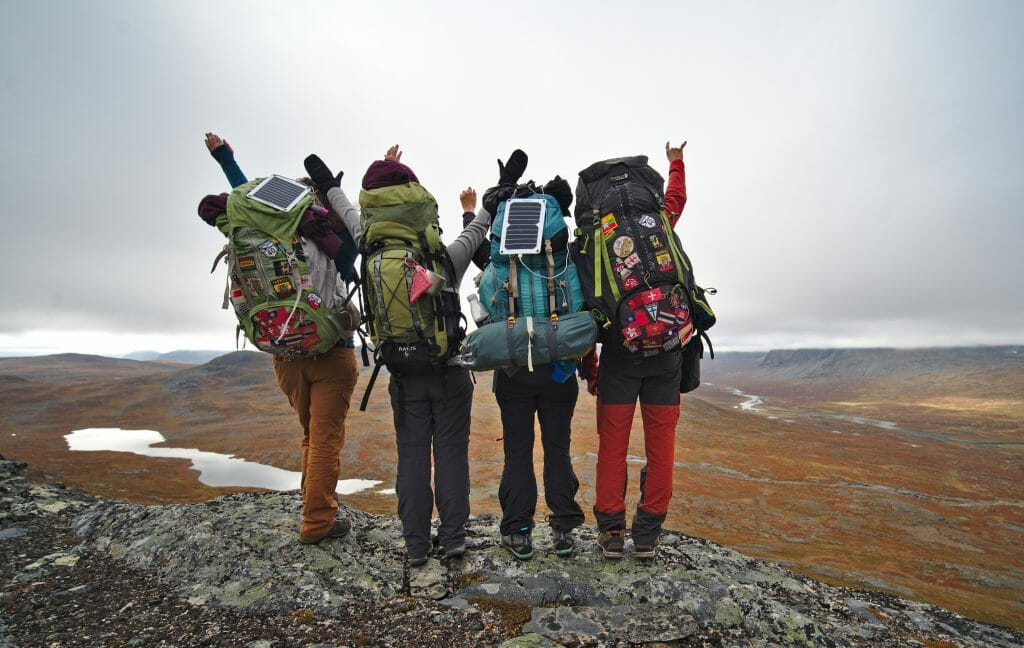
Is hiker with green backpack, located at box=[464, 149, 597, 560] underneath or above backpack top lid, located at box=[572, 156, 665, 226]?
underneath

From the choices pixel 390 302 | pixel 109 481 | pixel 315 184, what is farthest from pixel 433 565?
pixel 109 481

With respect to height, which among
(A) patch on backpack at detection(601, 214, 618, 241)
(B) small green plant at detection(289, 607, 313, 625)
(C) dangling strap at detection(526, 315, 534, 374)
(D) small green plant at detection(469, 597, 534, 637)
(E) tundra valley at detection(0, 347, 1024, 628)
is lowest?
(E) tundra valley at detection(0, 347, 1024, 628)

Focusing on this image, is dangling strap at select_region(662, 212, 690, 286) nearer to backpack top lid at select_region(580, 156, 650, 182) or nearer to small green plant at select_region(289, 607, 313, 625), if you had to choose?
backpack top lid at select_region(580, 156, 650, 182)

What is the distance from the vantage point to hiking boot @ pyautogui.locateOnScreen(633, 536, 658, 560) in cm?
502

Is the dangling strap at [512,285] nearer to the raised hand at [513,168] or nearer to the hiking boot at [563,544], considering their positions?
the raised hand at [513,168]

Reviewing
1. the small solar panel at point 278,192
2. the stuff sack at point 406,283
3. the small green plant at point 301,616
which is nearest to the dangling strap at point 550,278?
the stuff sack at point 406,283

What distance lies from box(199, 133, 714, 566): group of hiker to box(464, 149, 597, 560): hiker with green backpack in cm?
2

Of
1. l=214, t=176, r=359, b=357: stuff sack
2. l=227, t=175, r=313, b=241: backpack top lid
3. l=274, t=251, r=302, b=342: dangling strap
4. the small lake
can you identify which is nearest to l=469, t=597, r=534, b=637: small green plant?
l=214, t=176, r=359, b=357: stuff sack

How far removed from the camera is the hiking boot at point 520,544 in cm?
503

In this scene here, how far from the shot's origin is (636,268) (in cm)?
472

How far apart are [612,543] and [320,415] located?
3727 mm

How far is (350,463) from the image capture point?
46.4 m

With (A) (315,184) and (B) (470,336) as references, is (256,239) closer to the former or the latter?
(A) (315,184)

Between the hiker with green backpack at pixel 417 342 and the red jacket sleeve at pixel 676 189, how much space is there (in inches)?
113
